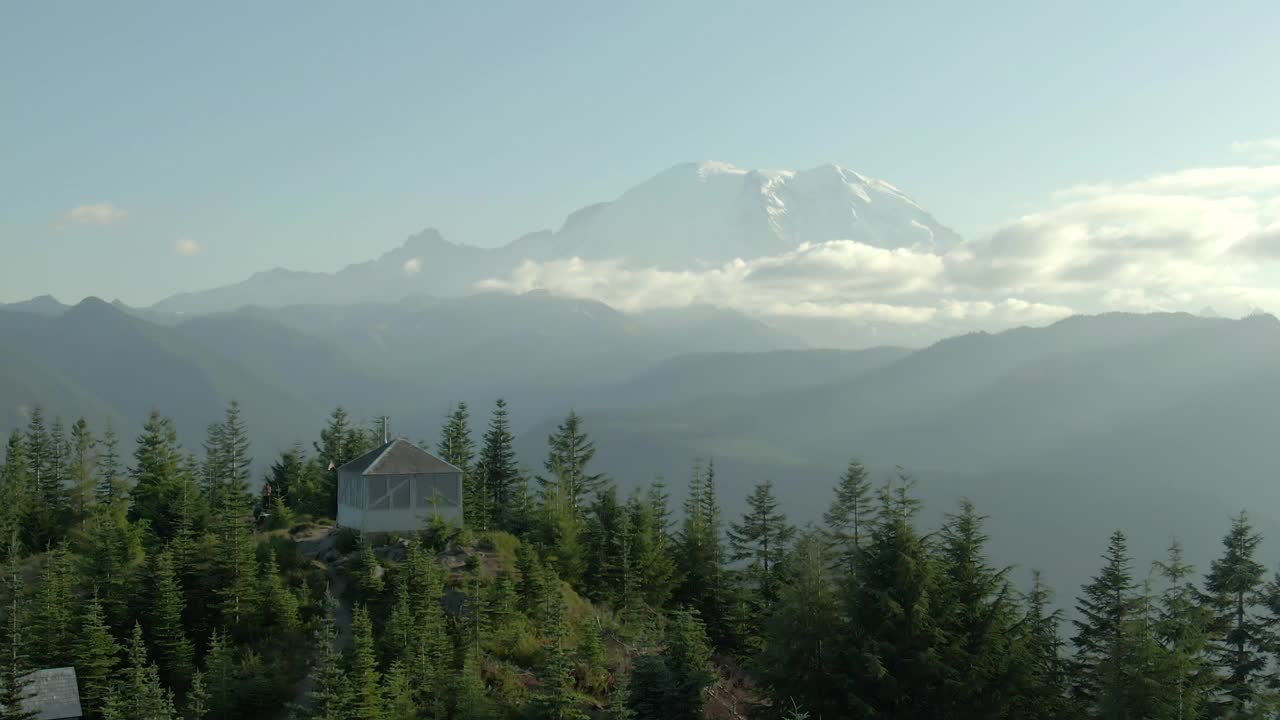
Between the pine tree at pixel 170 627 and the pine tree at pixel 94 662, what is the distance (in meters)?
2.30

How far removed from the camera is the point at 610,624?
2205 inches

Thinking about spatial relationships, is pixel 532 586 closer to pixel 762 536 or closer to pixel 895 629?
pixel 762 536

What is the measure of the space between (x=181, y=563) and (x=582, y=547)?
75.0ft

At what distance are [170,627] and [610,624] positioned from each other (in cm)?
2218

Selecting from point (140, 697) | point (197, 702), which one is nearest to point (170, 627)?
point (197, 702)

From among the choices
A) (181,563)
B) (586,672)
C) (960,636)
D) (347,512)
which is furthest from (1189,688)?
(181,563)

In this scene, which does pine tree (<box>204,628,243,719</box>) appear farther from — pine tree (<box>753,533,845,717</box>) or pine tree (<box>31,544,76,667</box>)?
pine tree (<box>753,533,845,717</box>)

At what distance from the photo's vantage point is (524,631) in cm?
5056

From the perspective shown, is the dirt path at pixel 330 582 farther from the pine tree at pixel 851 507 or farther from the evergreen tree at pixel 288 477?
the pine tree at pixel 851 507

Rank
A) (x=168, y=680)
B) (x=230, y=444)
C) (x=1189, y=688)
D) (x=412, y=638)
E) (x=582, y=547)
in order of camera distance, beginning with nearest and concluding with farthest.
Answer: (x=1189, y=688)
(x=412, y=638)
(x=168, y=680)
(x=582, y=547)
(x=230, y=444)

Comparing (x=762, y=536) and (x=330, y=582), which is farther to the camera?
(x=762, y=536)

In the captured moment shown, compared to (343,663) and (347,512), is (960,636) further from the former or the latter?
(347,512)

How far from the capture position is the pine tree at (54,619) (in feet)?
157

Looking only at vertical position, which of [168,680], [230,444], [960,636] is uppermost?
[230,444]
